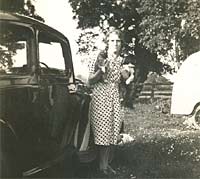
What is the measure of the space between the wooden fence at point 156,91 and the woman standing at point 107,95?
18.1 ft

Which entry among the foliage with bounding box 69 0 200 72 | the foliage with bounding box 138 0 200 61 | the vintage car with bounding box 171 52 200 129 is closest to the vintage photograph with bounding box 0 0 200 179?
the foliage with bounding box 69 0 200 72

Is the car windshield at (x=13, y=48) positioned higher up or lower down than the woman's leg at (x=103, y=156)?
higher up

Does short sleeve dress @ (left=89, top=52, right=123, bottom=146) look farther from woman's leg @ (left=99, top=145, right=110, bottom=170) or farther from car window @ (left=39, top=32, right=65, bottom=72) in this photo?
car window @ (left=39, top=32, right=65, bottom=72)

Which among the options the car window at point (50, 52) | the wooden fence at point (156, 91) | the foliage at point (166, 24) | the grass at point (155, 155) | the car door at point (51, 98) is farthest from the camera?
the wooden fence at point (156, 91)

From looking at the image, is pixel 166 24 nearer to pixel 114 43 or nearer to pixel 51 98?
pixel 114 43

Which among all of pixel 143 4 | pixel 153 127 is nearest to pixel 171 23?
pixel 143 4

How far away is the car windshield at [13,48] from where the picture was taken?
3.62 m

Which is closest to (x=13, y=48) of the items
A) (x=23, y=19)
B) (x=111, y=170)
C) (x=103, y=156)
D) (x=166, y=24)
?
(x=23, y=19)

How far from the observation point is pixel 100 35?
5348 mm

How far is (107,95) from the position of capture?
4660mm

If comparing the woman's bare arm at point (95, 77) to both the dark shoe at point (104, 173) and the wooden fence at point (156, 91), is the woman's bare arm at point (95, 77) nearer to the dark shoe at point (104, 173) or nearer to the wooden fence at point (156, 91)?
the dark shoe at point (104, 173)

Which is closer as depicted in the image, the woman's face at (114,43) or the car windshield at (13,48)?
the car windshield at (13,48)

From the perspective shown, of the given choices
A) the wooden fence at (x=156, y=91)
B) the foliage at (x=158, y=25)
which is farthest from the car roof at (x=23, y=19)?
the wooden fence at (x=156, y=91)

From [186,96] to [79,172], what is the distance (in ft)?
14.3
